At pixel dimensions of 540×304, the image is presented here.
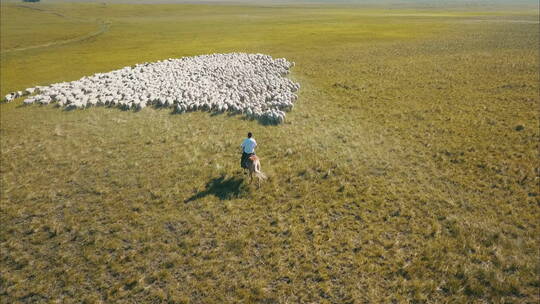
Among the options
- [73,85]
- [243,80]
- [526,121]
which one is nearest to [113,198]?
[243,80]

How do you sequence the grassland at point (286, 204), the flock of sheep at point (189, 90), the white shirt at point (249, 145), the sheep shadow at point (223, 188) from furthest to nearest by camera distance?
the flock of sheep at point (189, 90) → the white shirt at point (249, 145) → the sheep shadow at point (223, 188) → the grassland at point (286, 204)

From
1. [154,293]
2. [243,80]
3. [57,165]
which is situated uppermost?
[243,80]

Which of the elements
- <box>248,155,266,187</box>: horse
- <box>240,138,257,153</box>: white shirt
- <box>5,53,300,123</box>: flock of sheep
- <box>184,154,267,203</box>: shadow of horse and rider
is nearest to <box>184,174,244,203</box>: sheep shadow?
<box>184,154,267,203</box>: shadow of horse and rider

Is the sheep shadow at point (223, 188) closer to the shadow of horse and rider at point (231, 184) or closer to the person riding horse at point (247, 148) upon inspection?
the shadow of horse and rider at point (231, 184)

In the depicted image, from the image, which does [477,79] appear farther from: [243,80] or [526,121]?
[243,80]

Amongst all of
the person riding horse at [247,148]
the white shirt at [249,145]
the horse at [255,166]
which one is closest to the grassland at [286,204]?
the horse at [255,166]
